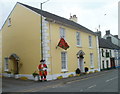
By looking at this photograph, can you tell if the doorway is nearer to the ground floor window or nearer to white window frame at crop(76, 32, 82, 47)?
white window frame at crop(76, 32, 82, 47)

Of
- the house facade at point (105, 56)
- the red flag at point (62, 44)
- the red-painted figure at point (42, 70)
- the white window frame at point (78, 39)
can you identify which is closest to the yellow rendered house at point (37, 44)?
the white window frame at point (78, 39)

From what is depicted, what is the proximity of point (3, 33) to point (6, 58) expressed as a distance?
140 inches

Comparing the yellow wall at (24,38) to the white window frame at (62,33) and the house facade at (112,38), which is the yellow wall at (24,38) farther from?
the house facade at (112,38)

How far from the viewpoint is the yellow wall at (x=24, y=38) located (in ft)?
51.9

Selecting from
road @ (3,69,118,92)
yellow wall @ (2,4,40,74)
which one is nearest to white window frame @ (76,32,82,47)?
yellow wall @ (2,4,40,74)

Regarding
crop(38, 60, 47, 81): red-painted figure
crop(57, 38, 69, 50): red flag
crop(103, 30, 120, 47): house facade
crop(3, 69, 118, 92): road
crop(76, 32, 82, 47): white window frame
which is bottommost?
crop(3, 69, 118, 92): road

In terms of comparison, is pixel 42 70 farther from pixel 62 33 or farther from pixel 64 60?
pixel 62 33

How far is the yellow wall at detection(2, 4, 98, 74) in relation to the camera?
51.6 ft

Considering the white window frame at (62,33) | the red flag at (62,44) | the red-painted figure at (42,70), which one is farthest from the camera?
the white window frame at (62,33)

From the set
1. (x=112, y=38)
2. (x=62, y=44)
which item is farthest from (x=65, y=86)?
(x=112, y=38)

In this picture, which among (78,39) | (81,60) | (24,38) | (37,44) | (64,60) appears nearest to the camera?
(37,44)

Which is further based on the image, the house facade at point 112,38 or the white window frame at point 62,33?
the house facade at point 112,38

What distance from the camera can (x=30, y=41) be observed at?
645 inches

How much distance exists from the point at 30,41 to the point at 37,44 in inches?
47.3
